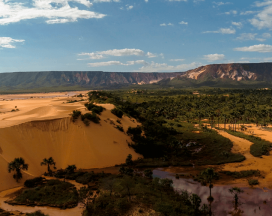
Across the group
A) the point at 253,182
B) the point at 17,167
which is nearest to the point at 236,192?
the point at 253,182

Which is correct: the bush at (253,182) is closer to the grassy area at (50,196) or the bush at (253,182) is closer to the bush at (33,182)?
the grassy area at (50,196)

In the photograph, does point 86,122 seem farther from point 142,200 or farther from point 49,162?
point 142,200

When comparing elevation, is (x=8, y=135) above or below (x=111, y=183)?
above

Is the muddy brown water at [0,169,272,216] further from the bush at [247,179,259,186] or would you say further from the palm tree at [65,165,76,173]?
the palm tree at [65,165,76,173]

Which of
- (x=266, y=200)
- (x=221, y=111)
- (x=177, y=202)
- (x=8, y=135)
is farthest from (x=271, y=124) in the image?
(x=8, y=135)

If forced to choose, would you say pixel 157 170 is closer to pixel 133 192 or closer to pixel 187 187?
pixel 187 187

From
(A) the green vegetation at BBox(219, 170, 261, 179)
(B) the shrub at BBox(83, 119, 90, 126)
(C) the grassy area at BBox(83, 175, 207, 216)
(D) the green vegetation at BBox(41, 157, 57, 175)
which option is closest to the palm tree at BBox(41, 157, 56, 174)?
(D) the green vegetation at BBox(41, 157, 57, 175)
